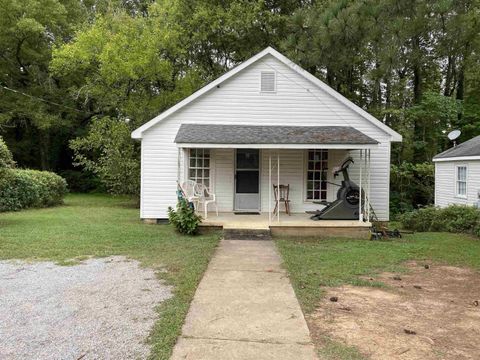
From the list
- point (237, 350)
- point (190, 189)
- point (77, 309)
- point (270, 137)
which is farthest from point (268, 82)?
point (237, 350)

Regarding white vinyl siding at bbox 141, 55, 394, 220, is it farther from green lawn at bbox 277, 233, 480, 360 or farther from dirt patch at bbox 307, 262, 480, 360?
dirt patch at bbox 307, 262, 480, 360

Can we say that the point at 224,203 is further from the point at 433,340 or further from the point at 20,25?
the point at 20,25

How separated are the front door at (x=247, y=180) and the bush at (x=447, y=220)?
4753 millimetres

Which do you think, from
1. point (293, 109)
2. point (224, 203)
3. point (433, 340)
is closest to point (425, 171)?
point (293, 109)

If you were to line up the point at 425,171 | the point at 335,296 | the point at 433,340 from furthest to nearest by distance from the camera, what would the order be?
the point at 425,171 < the point at 335,296 < the point at 433,340

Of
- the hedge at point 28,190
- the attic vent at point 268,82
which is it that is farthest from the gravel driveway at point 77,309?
the hedge at point 28,190

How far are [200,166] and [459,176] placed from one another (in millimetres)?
9158

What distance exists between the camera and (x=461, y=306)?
185 inches

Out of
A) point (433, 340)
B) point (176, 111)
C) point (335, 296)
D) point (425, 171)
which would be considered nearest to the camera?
point (433, 340)

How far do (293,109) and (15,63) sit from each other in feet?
Result: 72.5

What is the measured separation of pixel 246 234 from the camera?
9109 mm

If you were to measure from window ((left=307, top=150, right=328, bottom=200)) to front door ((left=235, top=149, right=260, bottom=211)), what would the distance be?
1.57m

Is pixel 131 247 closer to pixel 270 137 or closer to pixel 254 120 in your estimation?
pixel 270 137

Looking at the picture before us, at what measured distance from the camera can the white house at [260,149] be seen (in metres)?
11.5
